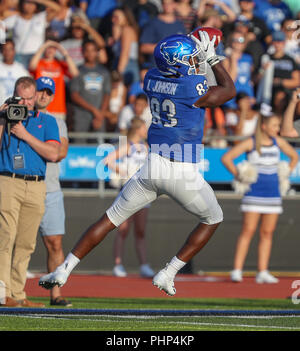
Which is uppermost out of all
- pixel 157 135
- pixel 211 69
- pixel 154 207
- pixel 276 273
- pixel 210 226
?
pixel 211 69

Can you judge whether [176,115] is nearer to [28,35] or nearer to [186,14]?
[28,35]

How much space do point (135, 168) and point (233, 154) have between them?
1545mm

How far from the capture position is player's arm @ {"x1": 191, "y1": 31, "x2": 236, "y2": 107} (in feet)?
28.1

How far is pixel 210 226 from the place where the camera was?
888 cm

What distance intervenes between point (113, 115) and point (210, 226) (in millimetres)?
7558

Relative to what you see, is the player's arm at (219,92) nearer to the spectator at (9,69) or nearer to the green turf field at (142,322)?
the green turf field at (142,322)

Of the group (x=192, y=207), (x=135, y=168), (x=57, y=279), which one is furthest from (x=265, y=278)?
(x=57, y=279)

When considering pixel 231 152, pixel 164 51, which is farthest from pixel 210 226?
pixel 231 152

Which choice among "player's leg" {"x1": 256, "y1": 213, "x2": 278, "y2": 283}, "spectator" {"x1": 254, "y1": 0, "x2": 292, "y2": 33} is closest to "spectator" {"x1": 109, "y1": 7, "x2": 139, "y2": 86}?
"spectator" {"x1": 254, "y1": 0, "x2": 292, "y2": 33}

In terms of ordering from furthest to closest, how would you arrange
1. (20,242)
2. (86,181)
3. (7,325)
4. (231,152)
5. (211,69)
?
(86,181), (231,152), (20,242), (211,69), (7,325)

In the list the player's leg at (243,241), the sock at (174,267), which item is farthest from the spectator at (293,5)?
the sock at (174,267)

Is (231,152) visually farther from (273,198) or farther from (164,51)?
(164,51)

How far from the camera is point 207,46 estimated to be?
28.8 ft

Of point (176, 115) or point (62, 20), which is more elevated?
point (62, 20)
